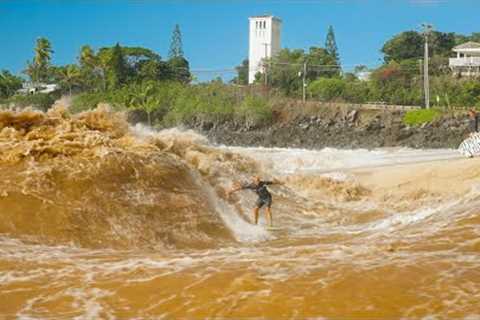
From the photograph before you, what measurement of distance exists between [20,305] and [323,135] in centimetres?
3866

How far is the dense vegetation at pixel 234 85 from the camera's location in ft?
161

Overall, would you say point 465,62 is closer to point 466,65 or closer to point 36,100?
point 466,65

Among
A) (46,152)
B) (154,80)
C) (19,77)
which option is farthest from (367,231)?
(19,77)

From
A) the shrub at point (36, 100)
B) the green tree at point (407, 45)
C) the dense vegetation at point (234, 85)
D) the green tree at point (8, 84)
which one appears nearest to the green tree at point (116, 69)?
the dense vegetation at point (234, 85)

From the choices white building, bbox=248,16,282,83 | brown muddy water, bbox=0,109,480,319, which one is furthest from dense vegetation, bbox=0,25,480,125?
brown muddy water, bbox=0,109,480,319

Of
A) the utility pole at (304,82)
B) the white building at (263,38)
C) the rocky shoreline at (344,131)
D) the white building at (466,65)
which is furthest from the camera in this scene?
the white building at (263,38)

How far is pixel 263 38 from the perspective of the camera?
2712 inches

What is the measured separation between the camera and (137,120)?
5200 cm

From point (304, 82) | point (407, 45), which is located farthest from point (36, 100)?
point (407, 45)

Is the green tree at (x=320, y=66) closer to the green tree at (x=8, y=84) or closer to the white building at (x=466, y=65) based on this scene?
the white building at (x=466, y=65)

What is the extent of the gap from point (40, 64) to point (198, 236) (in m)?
53.4

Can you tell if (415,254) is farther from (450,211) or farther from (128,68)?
(128,68)

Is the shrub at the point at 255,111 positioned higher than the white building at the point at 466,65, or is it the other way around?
the white building at the point at 466,65

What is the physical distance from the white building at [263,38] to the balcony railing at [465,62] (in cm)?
2058
